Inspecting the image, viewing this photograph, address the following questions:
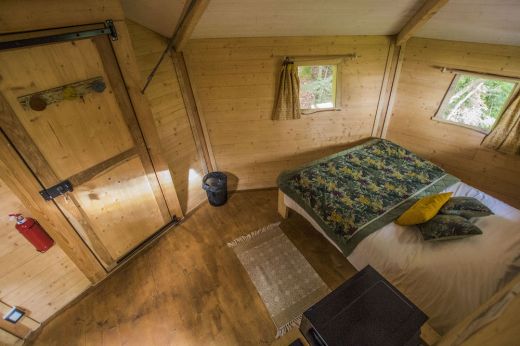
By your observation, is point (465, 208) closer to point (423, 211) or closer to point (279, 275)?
point (423, 211)

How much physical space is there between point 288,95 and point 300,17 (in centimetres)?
94

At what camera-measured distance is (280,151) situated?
149 inches

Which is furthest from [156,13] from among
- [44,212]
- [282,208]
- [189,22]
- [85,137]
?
[282,208]

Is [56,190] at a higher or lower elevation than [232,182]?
higher

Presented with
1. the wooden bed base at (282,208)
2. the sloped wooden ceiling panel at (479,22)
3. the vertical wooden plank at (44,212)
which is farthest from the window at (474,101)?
the vertical wooden plank at (44,212)

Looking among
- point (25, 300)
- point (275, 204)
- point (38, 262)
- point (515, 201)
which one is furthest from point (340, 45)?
point (25, 300)

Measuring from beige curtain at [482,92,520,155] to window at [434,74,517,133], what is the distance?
0.16 m

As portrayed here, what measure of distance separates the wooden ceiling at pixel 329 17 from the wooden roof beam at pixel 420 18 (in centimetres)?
7

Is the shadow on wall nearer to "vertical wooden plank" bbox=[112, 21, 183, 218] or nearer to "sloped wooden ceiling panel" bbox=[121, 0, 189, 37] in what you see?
"vertical wooden plank" bbox=[112, 21, 183, 218]

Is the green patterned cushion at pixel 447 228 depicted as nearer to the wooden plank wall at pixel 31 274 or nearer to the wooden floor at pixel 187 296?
the wooden floor at pixel 187 296

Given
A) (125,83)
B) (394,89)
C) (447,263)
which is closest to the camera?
(447,263)

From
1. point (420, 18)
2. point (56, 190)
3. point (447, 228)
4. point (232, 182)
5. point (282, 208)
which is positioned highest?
point (420, 18)

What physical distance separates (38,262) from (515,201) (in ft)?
17.8

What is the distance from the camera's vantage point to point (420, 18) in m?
2.68
